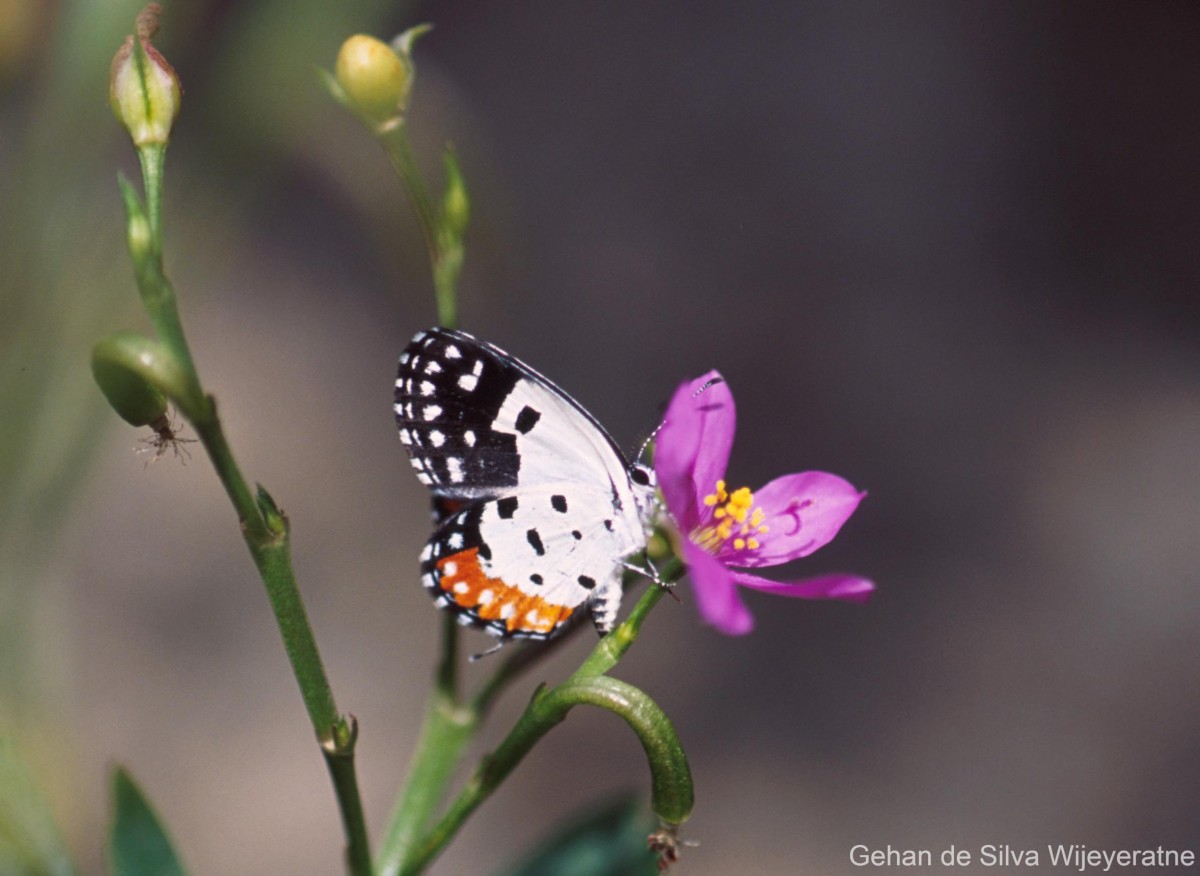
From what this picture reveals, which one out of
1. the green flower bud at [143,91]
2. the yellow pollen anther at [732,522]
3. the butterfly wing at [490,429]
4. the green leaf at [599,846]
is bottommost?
the green leaf at [599,846]

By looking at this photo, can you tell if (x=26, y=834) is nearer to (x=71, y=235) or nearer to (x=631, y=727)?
(x=631, y=727)

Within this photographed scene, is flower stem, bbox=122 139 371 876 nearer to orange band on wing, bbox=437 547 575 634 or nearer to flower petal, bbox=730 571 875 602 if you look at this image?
orange band on wing, bbox=437 547 575 634

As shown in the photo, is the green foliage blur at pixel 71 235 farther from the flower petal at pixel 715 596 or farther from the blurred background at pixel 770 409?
the flower petal at pixel 715 596

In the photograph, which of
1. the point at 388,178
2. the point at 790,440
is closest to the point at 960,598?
the point at 790,440

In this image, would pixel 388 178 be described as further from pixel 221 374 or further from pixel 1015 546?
pixel 1015 546

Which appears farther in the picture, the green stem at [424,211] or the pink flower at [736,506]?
the green stem at [424,211]

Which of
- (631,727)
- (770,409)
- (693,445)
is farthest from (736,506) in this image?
(770,409)

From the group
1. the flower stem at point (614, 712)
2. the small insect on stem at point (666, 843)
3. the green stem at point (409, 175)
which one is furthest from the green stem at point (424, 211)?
the small insect on stem at point (666, 843)
